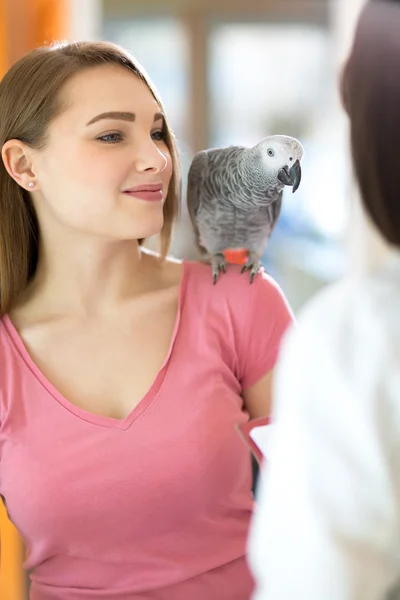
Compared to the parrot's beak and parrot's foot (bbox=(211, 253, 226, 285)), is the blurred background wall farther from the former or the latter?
the parrot's beak

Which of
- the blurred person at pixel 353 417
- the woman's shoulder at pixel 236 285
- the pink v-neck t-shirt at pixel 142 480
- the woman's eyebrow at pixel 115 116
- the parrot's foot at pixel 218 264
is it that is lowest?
the pink v-neck t-shirt at pixel 142 480

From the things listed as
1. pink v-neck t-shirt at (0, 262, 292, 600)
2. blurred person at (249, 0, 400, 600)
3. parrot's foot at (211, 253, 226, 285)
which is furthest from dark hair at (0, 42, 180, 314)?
blurred person at (249, 0, 400, 600)

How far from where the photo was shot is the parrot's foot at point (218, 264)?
88cm

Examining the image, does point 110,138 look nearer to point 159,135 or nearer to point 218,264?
point 159,135

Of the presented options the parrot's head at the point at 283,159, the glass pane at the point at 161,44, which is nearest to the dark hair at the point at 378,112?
the parrot's head at the point at 283,159

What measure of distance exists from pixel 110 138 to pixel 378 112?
0.37 m

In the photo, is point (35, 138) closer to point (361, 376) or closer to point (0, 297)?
point (0, 297)

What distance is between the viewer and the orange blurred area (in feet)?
3.26

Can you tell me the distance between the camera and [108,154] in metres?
0.74

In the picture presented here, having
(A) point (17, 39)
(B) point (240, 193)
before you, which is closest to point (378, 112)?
(B) point (240, 193)

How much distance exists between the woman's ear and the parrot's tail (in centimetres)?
25

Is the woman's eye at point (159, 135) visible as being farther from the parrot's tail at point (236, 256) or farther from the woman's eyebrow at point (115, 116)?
the parrot's tail at point (236, 256)

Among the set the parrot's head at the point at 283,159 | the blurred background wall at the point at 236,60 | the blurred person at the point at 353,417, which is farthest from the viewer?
the blurred background wall at the point at 236,60

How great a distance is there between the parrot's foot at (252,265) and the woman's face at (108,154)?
15cm
